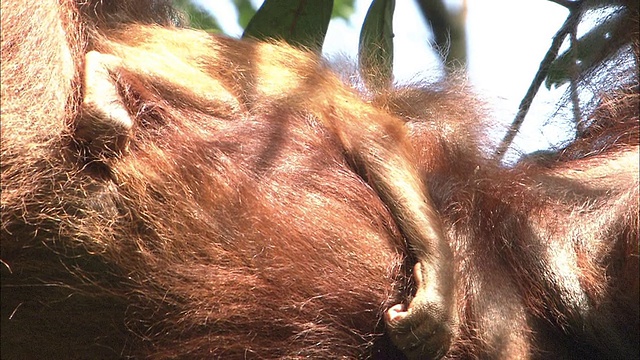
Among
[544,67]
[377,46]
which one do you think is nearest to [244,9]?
[377,46]

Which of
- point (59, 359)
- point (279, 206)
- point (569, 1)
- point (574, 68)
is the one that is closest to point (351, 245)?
point (279, 206)

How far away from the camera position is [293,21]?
4133mm

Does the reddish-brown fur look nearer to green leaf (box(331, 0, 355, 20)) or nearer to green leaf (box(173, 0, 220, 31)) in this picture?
green leaf (box(173, 0, 220, 31))

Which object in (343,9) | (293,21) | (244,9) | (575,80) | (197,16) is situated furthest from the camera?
(343,9)

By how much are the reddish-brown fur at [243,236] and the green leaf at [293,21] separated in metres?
0.78

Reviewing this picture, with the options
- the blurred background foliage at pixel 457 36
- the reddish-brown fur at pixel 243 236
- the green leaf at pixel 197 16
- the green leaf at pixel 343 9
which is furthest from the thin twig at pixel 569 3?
the green leaf at pixel 343 9

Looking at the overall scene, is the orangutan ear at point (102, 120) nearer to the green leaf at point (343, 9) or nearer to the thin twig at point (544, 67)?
the thin twig at point (544, 67)

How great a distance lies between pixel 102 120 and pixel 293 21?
1478 millimetres

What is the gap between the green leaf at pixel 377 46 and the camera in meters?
3.77

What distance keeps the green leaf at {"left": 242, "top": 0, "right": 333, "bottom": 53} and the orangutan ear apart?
1.17 metres

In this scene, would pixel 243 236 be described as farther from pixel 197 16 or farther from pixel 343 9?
pixel 343 9

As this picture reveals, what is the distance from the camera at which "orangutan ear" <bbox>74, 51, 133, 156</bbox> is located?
291 centimetres

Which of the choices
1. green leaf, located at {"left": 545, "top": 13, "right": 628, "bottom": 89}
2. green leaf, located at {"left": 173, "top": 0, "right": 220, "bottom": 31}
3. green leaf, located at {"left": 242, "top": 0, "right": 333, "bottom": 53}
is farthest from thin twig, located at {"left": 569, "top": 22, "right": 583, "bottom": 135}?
green leaf, located at {"left": 173, "top": 0, "right": 220, "bottom": 31}

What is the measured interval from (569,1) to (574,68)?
0.42 metres
